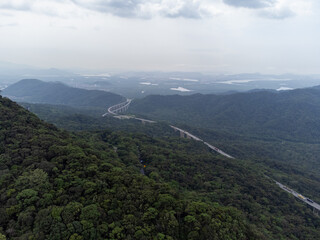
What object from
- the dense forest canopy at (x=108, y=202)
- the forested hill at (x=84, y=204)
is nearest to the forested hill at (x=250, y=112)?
the dense forest canopy at (x=108, y=202)

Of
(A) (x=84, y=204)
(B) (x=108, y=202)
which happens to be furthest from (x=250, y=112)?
(A) (x=84, y=204)

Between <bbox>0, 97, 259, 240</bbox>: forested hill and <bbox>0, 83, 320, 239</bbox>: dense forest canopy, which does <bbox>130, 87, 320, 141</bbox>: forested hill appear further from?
<bbox>0, 97, 259, 240</bbox>: forested hill

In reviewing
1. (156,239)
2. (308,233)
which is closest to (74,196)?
(156,239)

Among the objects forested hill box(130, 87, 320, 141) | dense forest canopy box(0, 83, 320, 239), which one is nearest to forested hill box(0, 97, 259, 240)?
dense forest canopy box(0, 83, 320, 239)

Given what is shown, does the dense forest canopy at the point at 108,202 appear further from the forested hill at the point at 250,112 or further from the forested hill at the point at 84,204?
the forested hill at the point at 250,112

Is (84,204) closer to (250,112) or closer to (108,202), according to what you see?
(108,202)

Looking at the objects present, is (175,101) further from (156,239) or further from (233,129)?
(156,239)
